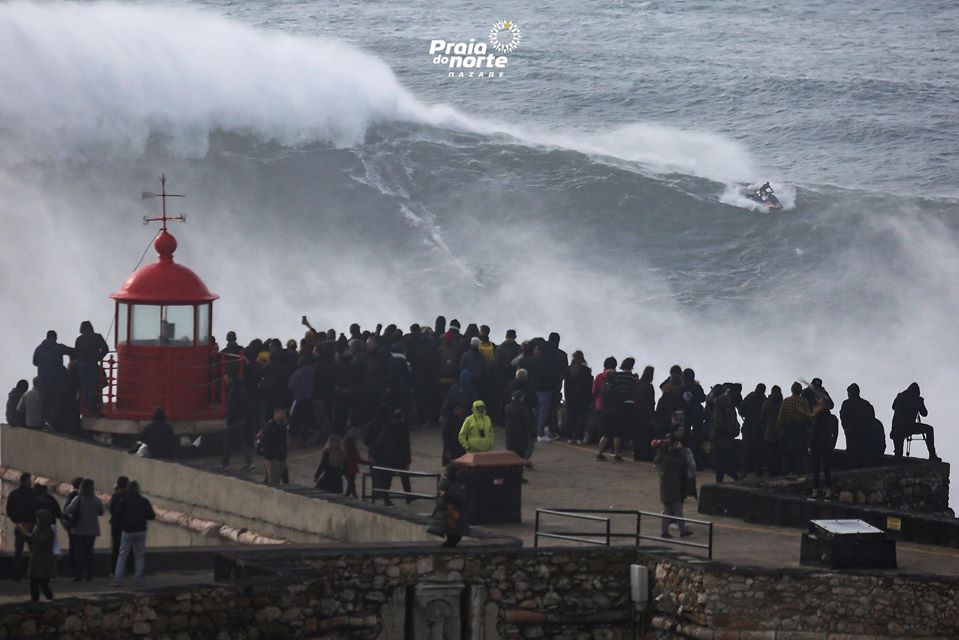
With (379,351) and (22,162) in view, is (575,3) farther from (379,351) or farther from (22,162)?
(379,351)

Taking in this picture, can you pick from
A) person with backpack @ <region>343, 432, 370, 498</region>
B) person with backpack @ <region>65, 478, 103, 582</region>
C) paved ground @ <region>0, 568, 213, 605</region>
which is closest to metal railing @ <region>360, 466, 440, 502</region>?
person with backpack @ <region>343, 432, 370, 498</region>

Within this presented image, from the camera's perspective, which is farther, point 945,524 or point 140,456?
point 140,456

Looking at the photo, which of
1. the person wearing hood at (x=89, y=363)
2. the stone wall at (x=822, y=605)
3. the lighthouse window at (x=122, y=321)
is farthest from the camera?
the person wearing hood at (x=89, y=363)

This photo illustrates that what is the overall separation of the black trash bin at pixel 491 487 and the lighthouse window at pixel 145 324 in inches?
193

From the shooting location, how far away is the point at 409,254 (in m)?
49.5

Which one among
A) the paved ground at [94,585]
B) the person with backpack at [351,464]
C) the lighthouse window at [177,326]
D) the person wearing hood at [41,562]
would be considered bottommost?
the paved ground at [94,585]

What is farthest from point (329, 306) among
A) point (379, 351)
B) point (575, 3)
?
point (575, 3)

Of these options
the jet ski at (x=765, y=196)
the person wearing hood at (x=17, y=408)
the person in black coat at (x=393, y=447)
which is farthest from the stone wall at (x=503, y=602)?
the jet ski at (x=765, y=196)

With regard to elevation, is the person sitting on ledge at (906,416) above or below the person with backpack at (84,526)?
above

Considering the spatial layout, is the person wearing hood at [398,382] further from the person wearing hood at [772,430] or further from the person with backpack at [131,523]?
the person with backpack at [131,523]

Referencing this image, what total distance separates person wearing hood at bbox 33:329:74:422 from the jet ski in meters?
33.3

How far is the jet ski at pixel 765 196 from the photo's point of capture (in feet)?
177

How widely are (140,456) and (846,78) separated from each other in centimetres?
5043

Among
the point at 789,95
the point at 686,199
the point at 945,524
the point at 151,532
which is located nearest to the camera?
the point at 945,524
